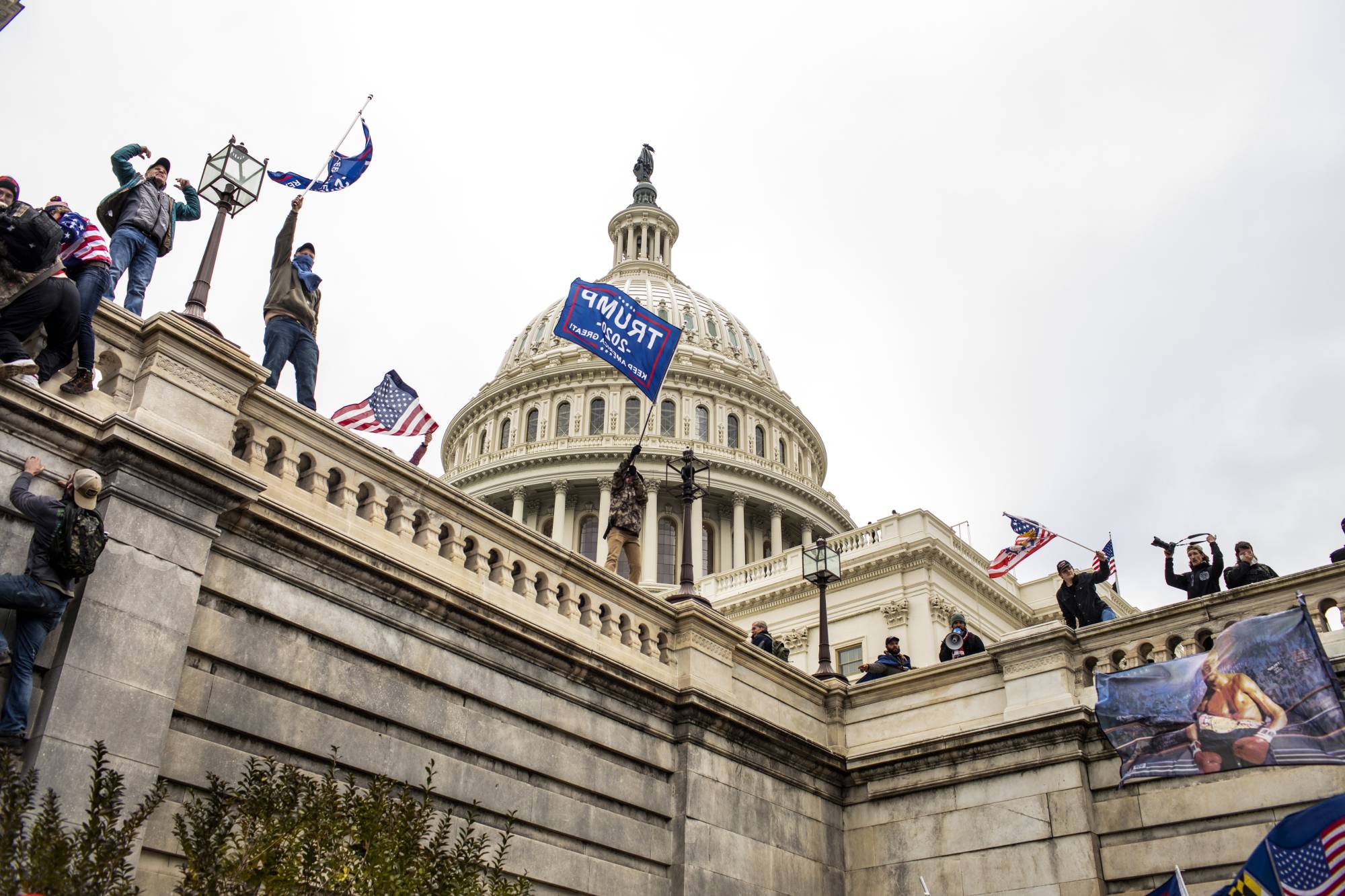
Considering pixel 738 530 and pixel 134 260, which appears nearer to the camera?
pixel 134 260

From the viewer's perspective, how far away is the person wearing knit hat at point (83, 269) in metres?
10.5

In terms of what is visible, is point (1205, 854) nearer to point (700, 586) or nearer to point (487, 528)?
point (487, 528)

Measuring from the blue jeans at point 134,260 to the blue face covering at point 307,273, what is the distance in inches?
92.6

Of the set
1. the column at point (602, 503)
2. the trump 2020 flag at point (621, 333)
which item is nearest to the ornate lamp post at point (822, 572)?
the trump 2020 flag at point (621, 333)

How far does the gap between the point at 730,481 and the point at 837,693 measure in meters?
57.0

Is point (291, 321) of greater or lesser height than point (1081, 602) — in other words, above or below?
above

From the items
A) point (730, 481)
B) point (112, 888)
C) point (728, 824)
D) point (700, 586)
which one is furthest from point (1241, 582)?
point (730, 481)

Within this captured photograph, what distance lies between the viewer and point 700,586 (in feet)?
191

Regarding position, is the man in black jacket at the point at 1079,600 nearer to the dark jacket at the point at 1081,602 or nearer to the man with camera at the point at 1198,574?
the dark jacket at the point at 1081,602

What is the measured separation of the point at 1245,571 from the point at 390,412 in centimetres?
1664

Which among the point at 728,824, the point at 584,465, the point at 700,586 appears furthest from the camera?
the point at 584,465

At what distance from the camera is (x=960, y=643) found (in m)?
18.6

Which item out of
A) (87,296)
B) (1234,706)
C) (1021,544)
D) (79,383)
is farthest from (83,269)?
(1021,544)

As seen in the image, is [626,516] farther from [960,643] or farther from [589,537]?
[589,537]
